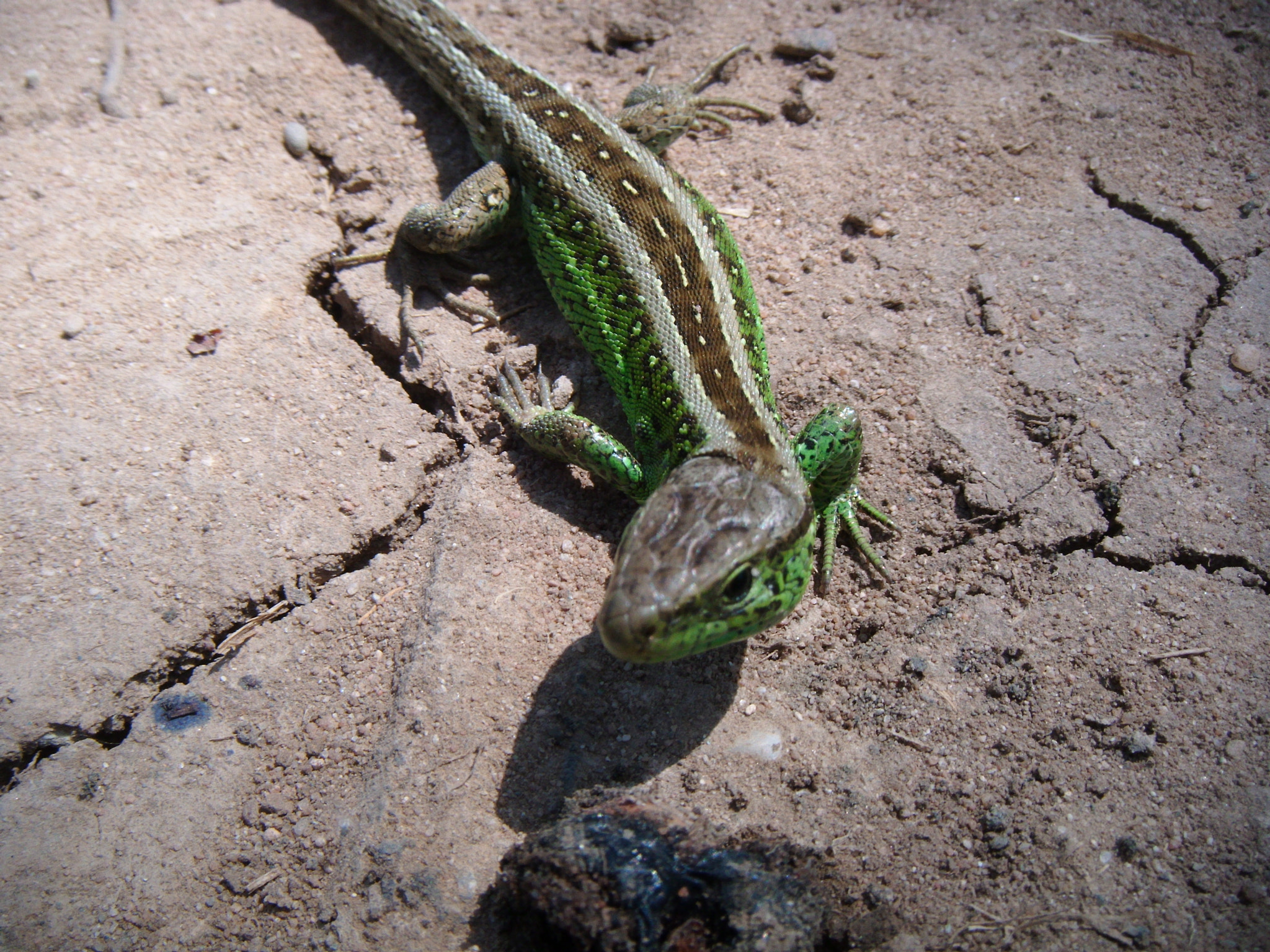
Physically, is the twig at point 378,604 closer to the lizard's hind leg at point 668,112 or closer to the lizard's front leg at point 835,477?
the lizard's front leg at point 835,477

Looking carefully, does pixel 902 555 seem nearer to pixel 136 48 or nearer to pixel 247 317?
pixel 247 317

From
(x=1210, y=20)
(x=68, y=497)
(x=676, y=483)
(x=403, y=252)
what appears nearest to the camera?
(x=676, y=483)

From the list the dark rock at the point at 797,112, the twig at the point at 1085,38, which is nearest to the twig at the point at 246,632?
the dark rock at the point at 797,112

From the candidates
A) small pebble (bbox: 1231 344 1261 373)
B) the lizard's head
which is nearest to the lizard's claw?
the lizard's head

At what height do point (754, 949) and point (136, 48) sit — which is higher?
point (136, 48)

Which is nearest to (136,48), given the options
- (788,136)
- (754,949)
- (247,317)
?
(247,317)

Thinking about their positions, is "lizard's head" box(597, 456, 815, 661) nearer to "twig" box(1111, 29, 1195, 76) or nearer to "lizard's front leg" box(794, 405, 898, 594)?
"lizard's front leg" box(794, 405, 898, 594)
